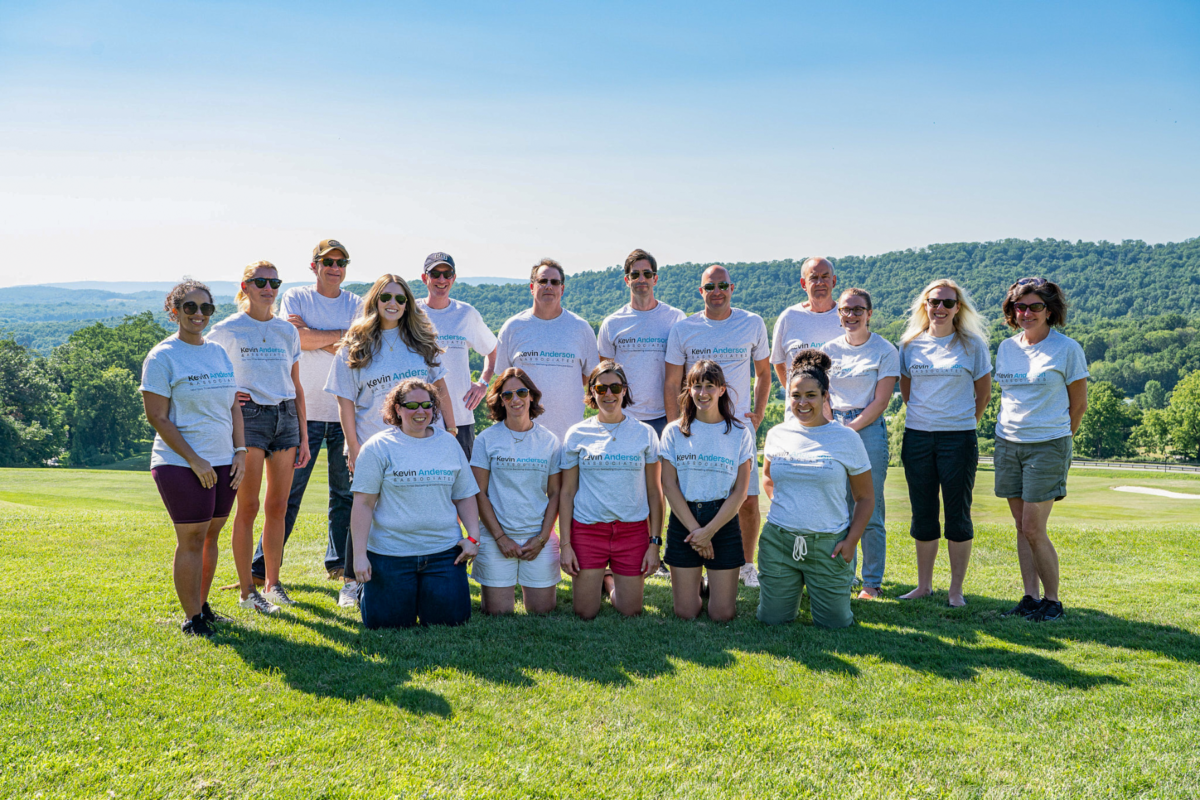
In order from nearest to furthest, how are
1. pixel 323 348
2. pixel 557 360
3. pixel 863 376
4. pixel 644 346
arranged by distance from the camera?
pixel 863 376, pixel 557 360, pixel 323 348, pixel 644 346

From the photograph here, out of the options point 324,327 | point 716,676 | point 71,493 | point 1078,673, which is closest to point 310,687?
point 716,676

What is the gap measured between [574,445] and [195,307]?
8.98 feet

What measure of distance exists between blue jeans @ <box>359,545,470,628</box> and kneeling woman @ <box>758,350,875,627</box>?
2.25 meters

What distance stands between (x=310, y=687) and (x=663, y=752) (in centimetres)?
199

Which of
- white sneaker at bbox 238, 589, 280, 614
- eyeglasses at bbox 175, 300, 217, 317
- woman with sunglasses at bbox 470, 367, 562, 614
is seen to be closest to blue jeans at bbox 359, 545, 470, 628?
woman with sunglasses at bbox 470, 367, 562, 614

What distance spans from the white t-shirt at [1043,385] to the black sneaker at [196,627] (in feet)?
19.0

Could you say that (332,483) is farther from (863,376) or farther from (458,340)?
(863,376)

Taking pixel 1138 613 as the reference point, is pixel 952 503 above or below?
above

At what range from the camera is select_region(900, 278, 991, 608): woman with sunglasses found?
20.5 ft

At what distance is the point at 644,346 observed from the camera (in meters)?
6.89

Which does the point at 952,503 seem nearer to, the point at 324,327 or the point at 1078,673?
the point at 1078,673

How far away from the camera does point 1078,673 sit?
15.5ft

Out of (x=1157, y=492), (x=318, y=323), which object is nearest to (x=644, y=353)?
(x=318, y=323)

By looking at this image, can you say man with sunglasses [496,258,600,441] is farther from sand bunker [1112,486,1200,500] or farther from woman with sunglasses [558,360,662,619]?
sand bunker [1112,486,1200,500]
